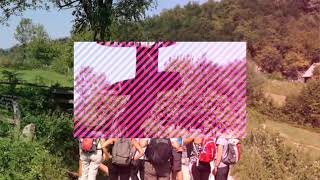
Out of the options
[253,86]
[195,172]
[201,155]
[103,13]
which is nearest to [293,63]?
[253,86]

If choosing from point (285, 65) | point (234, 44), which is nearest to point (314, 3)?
point (285, 65)

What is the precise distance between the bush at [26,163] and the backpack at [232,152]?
3.47 m

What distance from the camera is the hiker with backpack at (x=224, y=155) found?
3962 millimetres

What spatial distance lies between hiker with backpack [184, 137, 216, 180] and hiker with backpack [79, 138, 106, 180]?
82 centimetres

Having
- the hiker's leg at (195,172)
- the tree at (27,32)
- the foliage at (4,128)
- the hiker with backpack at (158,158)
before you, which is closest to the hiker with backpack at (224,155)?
the hiker's leg at (195,172)

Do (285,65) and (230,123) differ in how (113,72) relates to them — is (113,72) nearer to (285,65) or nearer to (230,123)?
(230,123)

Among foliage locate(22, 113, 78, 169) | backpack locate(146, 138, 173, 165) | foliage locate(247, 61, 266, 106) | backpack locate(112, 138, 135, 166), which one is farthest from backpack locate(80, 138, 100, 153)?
foliage locate(247, 61, 266, 106)

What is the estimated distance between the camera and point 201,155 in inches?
171

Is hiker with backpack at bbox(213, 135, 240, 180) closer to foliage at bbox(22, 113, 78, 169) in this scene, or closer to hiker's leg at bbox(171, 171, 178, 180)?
hiker's leg at bbox(171, 171, 178, 180)

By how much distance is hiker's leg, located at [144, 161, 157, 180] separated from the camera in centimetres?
511

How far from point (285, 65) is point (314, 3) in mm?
30194

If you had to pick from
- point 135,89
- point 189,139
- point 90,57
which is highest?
point 90,57

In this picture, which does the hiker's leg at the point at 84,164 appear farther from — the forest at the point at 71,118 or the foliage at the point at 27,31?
the foliage at the point at 27,31

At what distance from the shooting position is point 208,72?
10.9 ft
